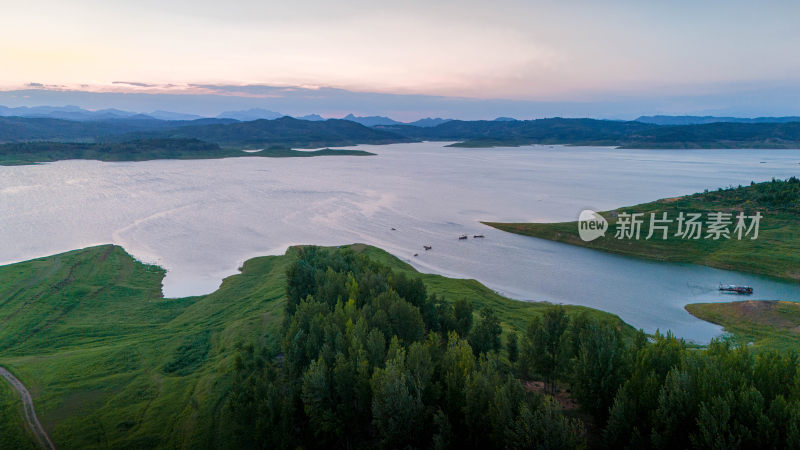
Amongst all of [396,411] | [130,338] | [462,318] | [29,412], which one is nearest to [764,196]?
[462,318]

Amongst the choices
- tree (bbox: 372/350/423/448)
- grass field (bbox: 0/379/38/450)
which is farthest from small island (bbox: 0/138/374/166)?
tree (bbox: 372/350/423/448)

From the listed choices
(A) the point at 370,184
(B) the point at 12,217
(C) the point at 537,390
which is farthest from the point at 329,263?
(A) the point at 370,184

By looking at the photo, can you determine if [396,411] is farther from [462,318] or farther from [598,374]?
[462,318]

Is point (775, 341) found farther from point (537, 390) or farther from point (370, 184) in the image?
point (370, 184)

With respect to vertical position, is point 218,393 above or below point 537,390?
below

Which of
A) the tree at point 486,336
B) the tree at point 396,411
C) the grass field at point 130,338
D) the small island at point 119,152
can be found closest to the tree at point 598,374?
the tree at point 486,336

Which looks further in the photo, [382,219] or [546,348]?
[382,219]

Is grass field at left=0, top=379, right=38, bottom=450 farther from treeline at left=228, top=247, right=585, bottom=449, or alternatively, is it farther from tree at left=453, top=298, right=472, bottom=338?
tree at left=453, top=298, right=472, bottom=338

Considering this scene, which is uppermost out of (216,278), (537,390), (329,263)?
(329,263)
